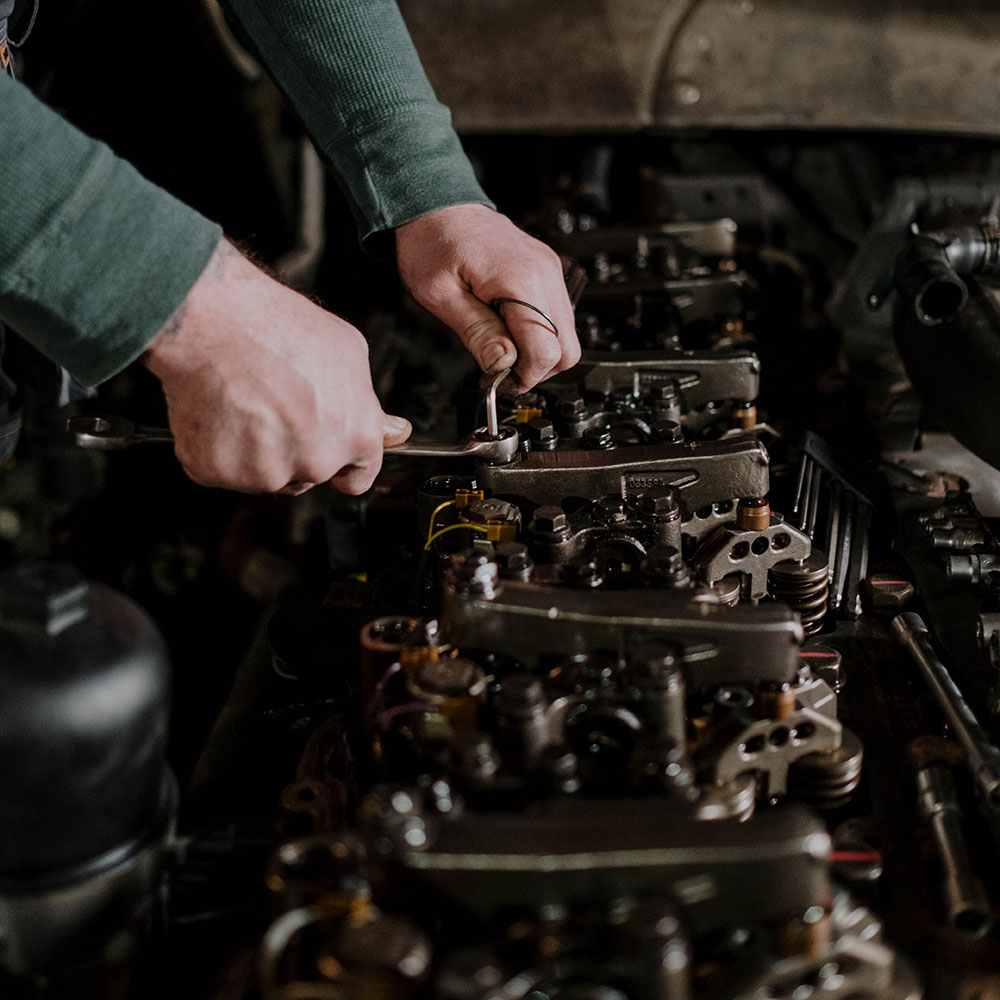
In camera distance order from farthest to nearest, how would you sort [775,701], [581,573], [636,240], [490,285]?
[636,240] < [490,285] < [581,573] < [775,701]

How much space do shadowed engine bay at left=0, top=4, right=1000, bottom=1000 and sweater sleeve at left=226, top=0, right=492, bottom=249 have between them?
0.29 metres

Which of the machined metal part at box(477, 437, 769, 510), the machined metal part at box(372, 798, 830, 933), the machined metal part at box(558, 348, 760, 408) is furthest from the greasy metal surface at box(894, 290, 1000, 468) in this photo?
the machined metal part at box(372, 798, 830, 933)

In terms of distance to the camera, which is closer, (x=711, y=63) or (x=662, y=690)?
(x=662, y=690)

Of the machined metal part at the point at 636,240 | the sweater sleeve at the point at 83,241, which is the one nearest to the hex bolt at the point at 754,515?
the sweater sleeve at the point at 83,241

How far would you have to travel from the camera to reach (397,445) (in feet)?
3.92

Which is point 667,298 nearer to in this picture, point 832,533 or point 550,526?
point 832,533

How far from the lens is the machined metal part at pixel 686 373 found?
1411 millimetres

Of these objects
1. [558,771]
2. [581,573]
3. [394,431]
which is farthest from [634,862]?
[394,431]

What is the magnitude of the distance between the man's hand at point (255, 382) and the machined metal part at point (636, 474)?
18 cm

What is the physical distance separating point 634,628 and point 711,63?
1928 millimetres

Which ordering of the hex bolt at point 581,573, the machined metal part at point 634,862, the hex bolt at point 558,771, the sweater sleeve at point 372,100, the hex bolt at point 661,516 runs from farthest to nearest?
Result: the sweater sleeve at point 372,100 < the hex bolt at point 661,516 < the hex bolt at point 581,573 < the hex bolt at point 558,771 < the machined metal part at point 634,862

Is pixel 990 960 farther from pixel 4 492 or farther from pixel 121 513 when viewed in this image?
pixel 4 492

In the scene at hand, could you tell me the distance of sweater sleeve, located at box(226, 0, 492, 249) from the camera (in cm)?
151

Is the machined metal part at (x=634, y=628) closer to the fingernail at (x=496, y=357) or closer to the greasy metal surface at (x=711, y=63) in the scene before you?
the fingernail at (x=496, y=357)
